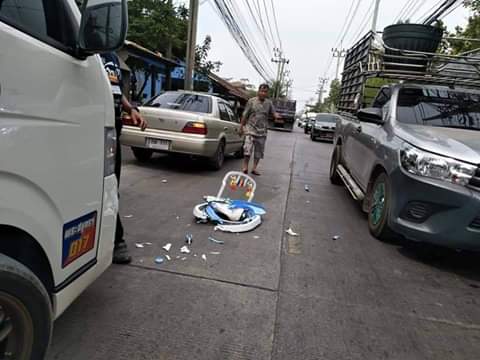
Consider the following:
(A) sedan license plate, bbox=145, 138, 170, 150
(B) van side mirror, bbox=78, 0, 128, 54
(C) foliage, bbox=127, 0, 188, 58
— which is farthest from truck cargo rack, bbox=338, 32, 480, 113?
(C) foliage, bbox=127, 0, 188, 58

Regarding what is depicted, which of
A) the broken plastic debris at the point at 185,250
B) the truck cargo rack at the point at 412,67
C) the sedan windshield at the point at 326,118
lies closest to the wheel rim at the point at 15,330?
the broken plastic debris at the point at 185,250

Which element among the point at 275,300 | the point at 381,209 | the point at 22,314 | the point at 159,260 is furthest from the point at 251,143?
the point at 22,314

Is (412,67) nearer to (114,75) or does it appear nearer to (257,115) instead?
(257,115)

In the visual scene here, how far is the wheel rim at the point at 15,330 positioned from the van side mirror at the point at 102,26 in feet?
3.53

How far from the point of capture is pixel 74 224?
1656mm

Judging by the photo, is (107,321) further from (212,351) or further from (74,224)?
(74,224)

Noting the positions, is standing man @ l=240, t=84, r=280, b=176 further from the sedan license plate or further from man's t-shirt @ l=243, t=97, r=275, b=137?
the sedan license plate

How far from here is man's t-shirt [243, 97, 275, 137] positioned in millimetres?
6828

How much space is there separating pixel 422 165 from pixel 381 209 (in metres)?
0.78

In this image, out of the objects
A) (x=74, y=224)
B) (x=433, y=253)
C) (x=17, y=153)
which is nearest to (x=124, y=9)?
(x=17, y=153)

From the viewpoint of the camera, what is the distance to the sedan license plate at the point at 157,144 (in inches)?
249

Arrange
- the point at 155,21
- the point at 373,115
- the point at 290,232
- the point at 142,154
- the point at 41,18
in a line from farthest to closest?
1. the point at 155,21
2. the point at 142,154
3. the point at 373,115
4. the point at 290,232
5. the point at 41,18

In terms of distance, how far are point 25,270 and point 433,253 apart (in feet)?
12.3

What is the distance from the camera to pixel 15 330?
1.36 meters
